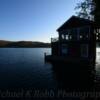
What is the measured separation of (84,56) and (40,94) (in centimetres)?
2205

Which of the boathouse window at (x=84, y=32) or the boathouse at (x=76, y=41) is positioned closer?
the boathouse at (x=76, y=41)

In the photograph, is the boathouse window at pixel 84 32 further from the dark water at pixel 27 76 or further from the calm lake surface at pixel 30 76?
the dark water at pixel 27 76

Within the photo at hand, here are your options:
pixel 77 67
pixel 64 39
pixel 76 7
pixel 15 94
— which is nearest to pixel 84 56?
pixel 77 67

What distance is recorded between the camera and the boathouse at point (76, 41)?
1398 inches

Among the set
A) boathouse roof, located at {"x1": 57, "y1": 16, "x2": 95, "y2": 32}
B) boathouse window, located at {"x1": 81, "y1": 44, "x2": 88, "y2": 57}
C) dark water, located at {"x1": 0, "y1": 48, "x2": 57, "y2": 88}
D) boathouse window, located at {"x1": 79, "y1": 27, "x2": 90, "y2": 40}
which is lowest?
dark water, located at {"x1": 0, "y1": 48, "x2": 57, "y2": 88}

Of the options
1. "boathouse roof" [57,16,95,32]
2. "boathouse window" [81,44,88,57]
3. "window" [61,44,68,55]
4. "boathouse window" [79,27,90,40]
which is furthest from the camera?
"window" [61,44,68,55]

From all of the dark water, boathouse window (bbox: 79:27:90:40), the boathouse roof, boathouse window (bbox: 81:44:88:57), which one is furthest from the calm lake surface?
the boathouse roof

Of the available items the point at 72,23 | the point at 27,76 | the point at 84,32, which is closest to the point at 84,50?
the point at 84,32

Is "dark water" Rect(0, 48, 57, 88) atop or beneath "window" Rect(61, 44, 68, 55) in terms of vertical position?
beneath

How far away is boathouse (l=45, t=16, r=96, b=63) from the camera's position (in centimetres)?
3550

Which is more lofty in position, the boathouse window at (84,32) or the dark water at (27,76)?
the boathouse window at (84,32)

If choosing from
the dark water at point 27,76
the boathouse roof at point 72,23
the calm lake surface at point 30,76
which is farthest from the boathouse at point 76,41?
the dark water at point 27,76

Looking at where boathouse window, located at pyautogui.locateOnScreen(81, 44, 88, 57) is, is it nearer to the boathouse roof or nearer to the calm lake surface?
the calm lake surface

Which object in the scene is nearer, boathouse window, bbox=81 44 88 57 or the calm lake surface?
the calm lake surface
